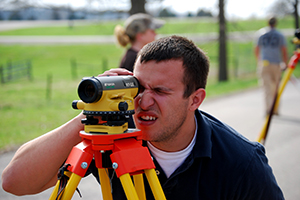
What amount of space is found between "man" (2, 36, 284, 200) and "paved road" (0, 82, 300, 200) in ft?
8.14

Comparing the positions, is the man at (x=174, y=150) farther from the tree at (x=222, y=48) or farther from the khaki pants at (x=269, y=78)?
the tree at (x=222, y=48)

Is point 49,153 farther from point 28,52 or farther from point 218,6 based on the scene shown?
point 28,52

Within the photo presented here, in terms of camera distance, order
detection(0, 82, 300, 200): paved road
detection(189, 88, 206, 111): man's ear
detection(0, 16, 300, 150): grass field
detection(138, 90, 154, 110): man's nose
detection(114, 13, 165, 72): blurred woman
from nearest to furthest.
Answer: detection(138, 90, 154, 110): man's nose
detection(189, 88, 206, 111): man's ear
detection(0, 82, 300, 200): paved road
detection(114, 13, 165, 72): blurred woman
detection(0, 16, 300, 150): grass field

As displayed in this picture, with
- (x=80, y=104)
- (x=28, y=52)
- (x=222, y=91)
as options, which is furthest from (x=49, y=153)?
(x=28, y=52)

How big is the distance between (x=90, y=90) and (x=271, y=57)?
7.45m

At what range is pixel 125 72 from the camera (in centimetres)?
181

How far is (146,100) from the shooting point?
1847 mm

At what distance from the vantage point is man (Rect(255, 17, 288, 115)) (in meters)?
8.09

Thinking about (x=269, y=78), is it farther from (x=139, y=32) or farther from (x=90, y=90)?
(x=90, y=90)

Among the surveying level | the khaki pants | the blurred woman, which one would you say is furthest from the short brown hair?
the khaki pants

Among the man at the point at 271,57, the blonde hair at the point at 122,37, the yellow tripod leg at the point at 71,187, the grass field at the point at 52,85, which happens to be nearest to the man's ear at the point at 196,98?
the yellow tripod leg at the point at 71,187

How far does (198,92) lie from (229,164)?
480 mm

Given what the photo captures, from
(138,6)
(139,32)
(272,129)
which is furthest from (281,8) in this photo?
(139,32)

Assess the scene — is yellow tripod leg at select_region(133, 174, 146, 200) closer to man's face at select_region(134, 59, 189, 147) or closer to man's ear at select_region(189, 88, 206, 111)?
man's face at select_region(134, 59, 189, 147)
